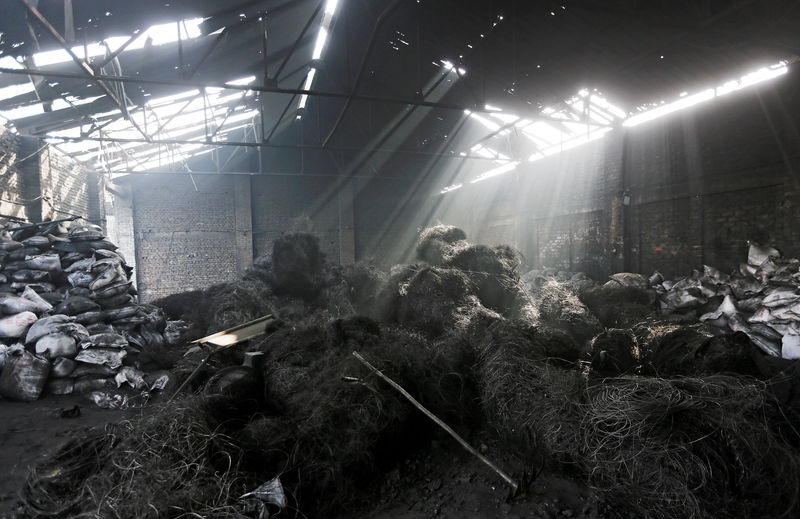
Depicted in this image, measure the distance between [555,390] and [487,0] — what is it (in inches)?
222

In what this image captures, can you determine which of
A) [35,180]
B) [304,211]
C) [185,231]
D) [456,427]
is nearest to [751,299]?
[456,427]

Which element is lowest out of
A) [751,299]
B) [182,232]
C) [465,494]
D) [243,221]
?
[465,494]

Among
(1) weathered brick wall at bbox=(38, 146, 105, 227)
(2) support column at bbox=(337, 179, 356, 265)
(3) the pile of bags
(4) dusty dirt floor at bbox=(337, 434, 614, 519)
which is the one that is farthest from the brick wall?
(3) the pile of bags

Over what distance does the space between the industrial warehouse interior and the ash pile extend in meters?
0.02

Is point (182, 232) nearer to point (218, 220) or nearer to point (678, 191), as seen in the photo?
point (218, 220)

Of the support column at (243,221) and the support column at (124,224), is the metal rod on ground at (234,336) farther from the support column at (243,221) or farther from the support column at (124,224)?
the support column at (124,224)

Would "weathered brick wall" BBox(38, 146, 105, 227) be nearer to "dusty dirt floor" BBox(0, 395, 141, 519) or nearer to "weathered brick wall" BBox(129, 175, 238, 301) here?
"weathered brick wall" BBox(129, 175, 238, 301)

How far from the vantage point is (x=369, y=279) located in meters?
7.65

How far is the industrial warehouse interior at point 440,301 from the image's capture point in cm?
246

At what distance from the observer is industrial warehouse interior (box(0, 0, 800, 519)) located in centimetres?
246

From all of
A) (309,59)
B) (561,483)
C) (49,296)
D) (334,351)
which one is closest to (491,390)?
(561,483)

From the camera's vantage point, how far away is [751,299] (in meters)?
5.98

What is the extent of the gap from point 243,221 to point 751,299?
15428 mm

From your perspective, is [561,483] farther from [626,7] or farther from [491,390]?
[626,7]
